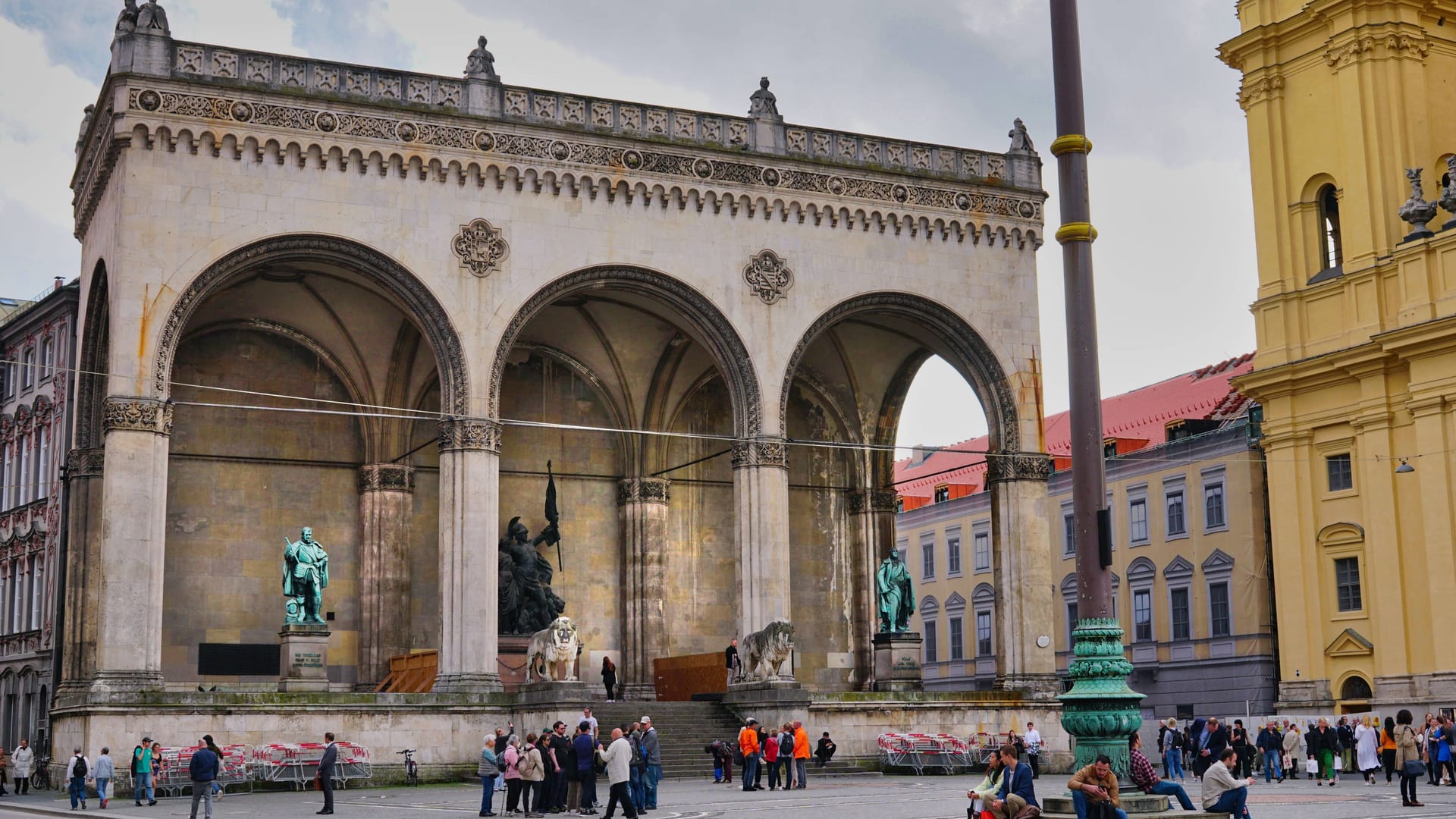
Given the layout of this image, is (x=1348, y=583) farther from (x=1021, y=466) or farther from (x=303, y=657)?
(x=303, y=657)

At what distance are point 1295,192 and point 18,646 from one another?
111 feet

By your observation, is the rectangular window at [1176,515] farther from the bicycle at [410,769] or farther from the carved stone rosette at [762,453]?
the bicycle at [410,769]

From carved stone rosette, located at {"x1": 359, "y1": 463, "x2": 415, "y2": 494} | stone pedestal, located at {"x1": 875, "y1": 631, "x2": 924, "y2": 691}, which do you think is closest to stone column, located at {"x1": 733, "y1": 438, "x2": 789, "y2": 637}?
stone pedestal, located at {"x1": 875, "y1": 631, "x2": 924, "y2": 691}

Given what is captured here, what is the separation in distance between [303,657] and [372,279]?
698 centimetres

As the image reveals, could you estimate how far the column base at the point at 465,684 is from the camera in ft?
95.5

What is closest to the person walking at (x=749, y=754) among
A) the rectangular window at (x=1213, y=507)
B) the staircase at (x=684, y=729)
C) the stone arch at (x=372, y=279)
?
the staircase at (x=684, y=729)

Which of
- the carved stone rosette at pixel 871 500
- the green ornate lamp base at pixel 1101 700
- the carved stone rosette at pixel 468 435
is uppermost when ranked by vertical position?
the carved stone rosette at pixel 468 435

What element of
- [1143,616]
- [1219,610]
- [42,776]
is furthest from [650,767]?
[1143,616]

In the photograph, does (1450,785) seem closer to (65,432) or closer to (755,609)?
(755,609)

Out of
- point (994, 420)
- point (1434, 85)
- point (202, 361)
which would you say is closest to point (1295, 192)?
point (1434, 85)

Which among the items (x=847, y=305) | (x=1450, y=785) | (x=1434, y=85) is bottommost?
(x=1450, y=785)

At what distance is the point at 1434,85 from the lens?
1560 inches

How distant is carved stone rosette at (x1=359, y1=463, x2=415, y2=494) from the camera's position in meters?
34.9

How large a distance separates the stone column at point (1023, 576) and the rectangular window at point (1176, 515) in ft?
53.0
